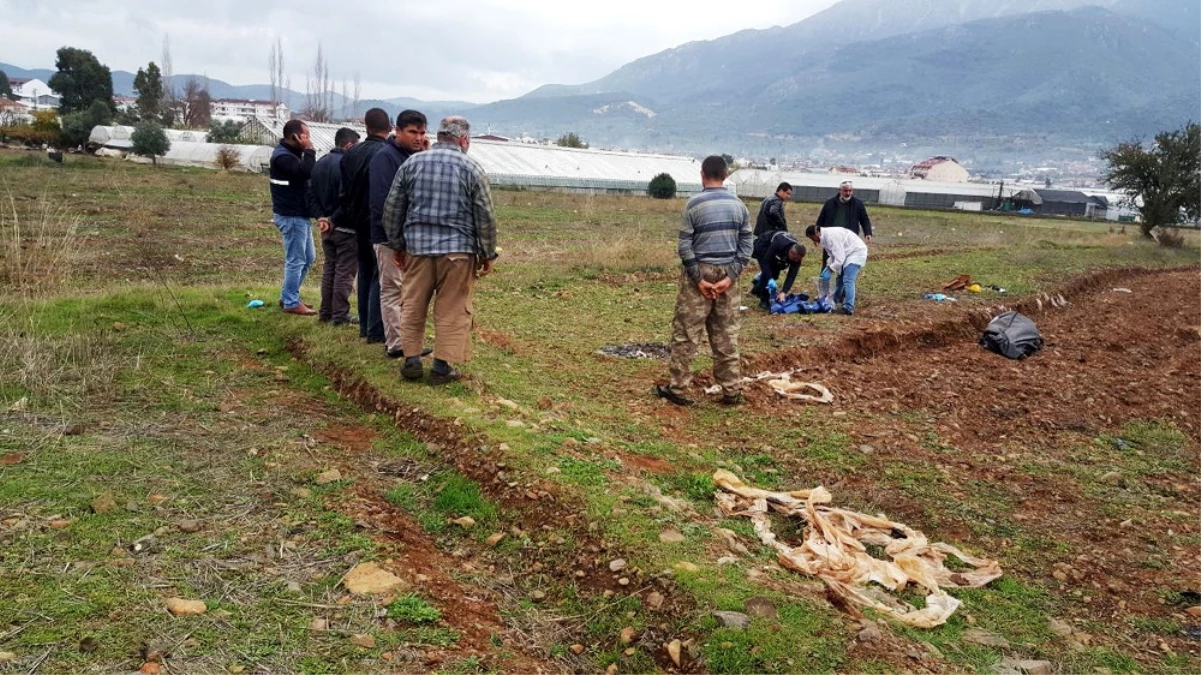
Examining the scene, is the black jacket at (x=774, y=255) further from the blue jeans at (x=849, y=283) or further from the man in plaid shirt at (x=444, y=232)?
the man in plaid shirt at (x=444, y=232)

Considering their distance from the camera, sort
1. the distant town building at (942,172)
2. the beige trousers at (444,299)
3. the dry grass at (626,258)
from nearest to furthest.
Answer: the beige trousers at (444,299), the dry grass at (626,258), the distant town building at (942,172)

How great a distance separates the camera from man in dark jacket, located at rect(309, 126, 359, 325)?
7523mm

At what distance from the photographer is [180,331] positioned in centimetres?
782

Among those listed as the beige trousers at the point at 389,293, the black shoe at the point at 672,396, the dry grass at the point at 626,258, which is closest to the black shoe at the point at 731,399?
the black shoe at the point at 672,396

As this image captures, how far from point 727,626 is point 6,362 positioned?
5.57 m

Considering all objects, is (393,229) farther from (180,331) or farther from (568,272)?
(568,272)

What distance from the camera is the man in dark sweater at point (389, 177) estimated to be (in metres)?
6.38

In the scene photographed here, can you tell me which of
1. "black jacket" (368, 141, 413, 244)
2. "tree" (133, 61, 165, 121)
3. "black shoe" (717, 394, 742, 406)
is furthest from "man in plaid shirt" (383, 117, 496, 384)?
"tree" (133, 61, 165, 121)

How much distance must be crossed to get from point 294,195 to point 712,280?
14.6ft

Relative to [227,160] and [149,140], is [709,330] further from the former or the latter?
[149,140]

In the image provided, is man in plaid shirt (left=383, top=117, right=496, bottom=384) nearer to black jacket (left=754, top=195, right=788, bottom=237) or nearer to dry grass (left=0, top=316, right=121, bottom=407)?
dry grass (left=0, top=316, right=121, bottom=407)

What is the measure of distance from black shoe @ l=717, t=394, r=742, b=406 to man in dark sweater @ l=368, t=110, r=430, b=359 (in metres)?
2.72

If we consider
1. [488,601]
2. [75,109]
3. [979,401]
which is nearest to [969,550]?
[488,601]

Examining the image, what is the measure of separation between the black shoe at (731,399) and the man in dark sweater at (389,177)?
107 inches
